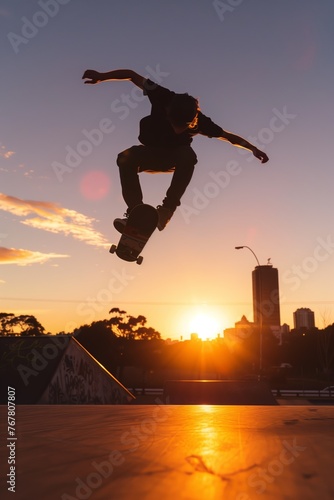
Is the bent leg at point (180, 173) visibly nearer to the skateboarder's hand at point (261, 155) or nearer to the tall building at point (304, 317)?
the skateboarder's hand at point (261, 155)

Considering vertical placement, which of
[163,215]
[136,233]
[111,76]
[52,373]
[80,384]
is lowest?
[80,384]

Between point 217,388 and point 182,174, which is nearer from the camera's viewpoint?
point 182,174

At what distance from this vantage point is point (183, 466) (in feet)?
3.85

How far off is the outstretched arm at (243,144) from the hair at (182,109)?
39.5 inches

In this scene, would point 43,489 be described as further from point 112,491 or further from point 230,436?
Answer: point 230,436

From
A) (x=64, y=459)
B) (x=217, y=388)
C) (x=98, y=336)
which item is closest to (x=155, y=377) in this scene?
(x=98, y=336)

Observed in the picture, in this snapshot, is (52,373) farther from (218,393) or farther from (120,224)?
(218,393)

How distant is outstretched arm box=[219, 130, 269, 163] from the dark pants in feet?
2.23

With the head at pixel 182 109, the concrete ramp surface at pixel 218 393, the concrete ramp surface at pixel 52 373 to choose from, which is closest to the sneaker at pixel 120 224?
the head at pixel 182 109

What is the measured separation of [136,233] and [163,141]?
99cm

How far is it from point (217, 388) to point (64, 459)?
1617cm

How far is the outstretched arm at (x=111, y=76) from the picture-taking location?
4.63 m

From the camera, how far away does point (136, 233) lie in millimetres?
5062

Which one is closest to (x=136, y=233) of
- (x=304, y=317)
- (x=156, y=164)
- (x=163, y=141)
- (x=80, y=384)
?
(x=156, y=164)
